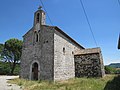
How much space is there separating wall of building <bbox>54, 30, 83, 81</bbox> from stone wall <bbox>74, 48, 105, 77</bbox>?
36.3 inches

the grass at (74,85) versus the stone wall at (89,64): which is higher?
the stone wall at (89,64)

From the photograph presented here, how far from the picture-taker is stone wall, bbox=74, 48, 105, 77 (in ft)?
56.9

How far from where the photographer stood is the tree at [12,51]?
35250 millimetres

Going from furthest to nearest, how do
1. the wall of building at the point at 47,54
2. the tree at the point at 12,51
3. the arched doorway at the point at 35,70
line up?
the tree at the point at 12,51 < the arched doorway at the point at 35,70 < the wall of building at the point at 47,54

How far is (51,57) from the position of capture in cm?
1452

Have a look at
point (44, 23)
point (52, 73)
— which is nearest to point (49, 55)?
point (52, 73)

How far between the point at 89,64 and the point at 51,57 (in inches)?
258

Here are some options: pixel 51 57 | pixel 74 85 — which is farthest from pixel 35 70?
pixel 74 85

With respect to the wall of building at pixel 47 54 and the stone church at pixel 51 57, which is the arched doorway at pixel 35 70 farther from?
the wall of building at pixel 47 54

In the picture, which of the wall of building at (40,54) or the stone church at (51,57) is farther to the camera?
the stone church at (51,57)

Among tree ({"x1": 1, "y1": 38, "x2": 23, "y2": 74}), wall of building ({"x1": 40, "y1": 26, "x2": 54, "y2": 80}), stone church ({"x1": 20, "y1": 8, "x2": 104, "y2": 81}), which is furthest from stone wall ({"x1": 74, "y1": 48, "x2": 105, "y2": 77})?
tree ({"x1": 1, "y1": 38, "x2": 23, "y2": 74})

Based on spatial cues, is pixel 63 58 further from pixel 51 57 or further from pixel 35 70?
pixel 35 70

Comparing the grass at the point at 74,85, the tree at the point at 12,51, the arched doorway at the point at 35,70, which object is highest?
the tree at the point at 12,51

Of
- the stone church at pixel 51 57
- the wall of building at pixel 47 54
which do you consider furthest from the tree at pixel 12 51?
the wall of building at pixel 47 54
